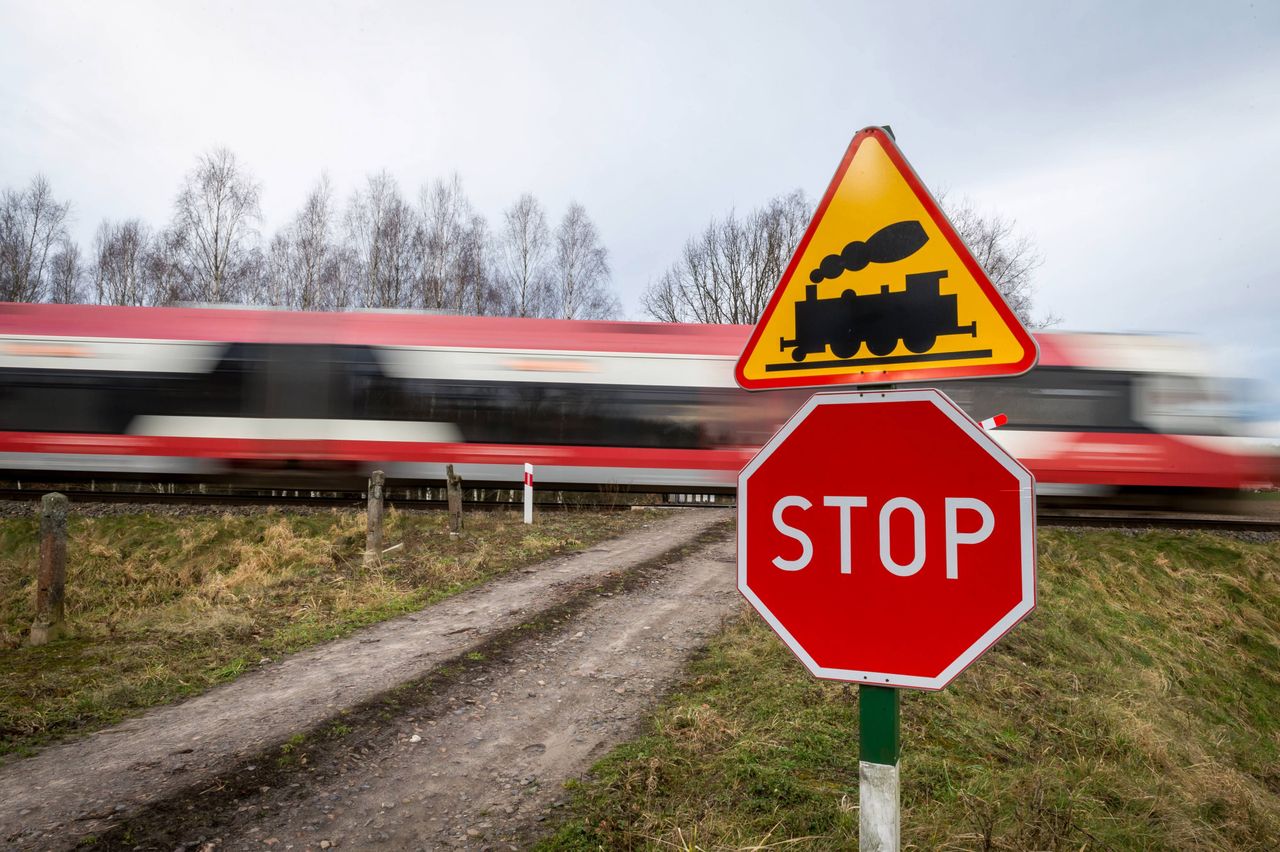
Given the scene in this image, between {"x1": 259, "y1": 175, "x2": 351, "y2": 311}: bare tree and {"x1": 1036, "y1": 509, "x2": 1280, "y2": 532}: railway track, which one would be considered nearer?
{"x1": 1036, "y1": 509, "x2": 1280, "y2": 532}: railway track

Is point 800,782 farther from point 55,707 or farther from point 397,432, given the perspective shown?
point 397,432

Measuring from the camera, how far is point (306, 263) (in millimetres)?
29891

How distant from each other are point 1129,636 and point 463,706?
24.7 ft

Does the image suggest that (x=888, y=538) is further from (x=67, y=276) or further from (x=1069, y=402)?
(x=67, y=276)

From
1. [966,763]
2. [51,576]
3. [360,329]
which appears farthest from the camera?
[360,329]

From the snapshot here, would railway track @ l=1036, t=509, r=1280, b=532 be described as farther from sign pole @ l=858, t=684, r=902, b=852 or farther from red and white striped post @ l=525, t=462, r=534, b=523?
sign pole @ l=858, t=684, r=902, b=852

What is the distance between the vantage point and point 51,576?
5.47 metres

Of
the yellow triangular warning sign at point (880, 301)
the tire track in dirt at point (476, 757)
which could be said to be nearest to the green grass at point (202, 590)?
the tire track in dirt at point (476, 757)

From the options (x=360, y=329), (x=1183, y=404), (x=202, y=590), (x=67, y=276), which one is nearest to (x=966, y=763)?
(x=202, y=590)

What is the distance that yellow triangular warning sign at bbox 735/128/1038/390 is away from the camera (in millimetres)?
1593

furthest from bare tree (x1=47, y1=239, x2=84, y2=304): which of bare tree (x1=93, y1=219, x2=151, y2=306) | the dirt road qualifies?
the dirt road

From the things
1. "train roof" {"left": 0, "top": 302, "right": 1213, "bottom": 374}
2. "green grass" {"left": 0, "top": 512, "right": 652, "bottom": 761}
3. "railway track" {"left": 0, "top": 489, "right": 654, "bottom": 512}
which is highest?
"train roof" {"left": 0, "top": 302, "right": 1213, "bottom": 374}

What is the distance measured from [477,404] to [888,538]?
10234 mm

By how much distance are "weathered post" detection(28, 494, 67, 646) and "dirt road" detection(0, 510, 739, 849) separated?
252 centimetres
